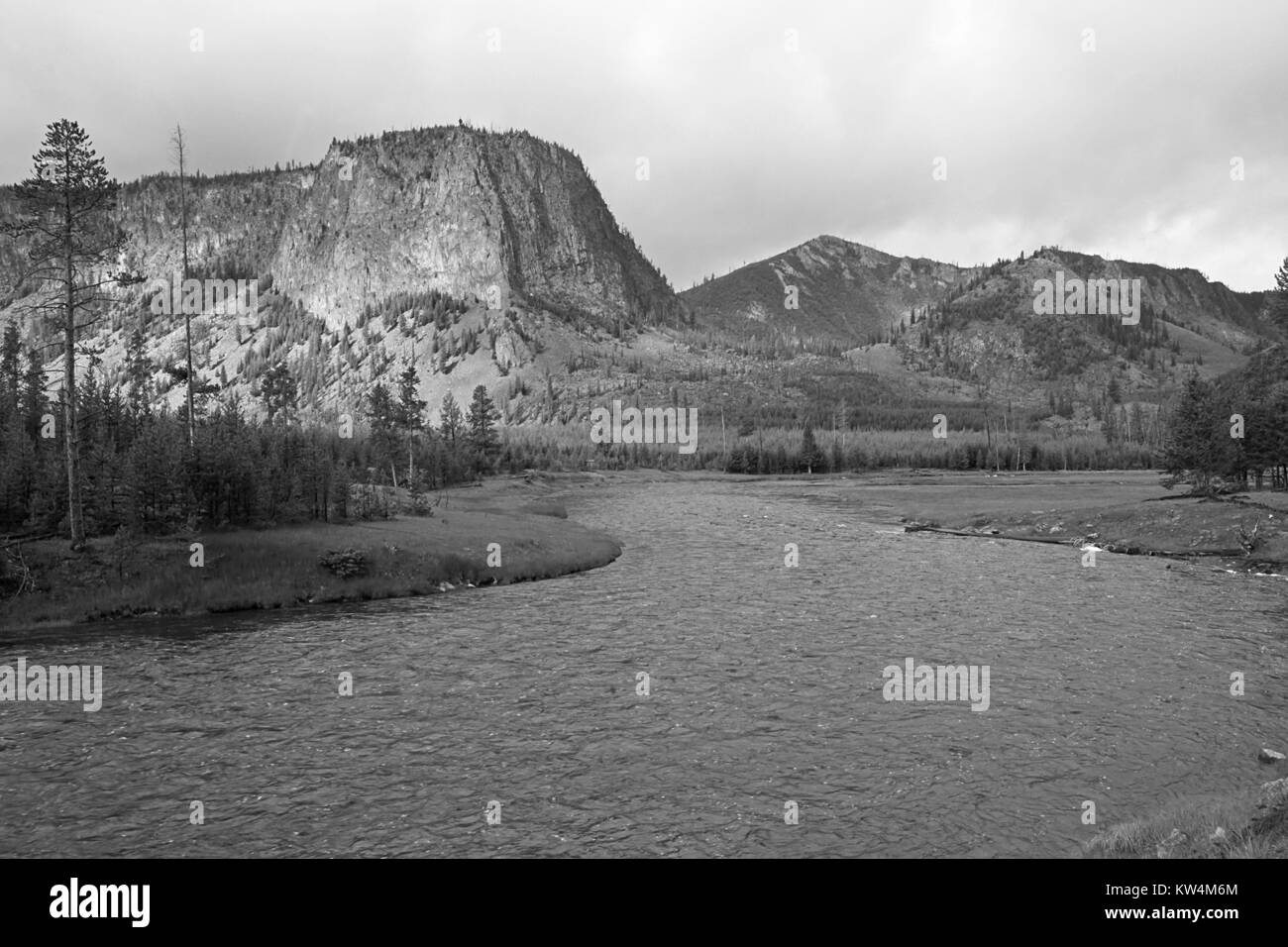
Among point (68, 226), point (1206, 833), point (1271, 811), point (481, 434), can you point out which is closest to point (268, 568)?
point (68, 226)

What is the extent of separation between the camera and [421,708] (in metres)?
23.4

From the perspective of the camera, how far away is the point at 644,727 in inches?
850

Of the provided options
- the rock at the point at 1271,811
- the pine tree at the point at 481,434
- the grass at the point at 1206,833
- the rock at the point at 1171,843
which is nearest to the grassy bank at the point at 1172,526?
the rock at the point at 1271,811

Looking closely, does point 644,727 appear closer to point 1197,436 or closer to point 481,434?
point 1197,436

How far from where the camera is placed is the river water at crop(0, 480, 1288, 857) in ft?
50.7

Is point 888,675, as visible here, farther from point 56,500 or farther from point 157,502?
point 56,500

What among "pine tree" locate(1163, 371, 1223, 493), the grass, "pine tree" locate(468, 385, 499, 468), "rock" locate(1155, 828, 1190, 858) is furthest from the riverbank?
"pine tree" locate(468, 385, 499, 468)

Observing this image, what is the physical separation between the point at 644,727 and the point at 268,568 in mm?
29597

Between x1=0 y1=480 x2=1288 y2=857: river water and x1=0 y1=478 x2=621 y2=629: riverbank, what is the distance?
8.21 feet

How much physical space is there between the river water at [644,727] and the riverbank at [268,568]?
2502mm

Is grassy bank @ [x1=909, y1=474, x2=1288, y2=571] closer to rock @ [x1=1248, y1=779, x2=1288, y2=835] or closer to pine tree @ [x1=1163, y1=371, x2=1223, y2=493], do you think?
pine tree @ [x1=1163, y1=371, x2=1223, y2=493]

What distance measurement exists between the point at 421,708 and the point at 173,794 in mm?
7379
